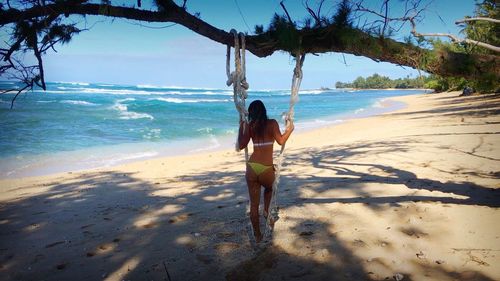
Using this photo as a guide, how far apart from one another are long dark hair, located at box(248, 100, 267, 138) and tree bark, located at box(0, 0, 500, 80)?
51 centimetres

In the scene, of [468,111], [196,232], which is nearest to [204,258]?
[196,232]

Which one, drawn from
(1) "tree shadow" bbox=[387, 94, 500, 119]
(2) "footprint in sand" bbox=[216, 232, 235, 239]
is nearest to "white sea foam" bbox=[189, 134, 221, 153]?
(2) "footprint in sand" bbox=[216, 232, 235, 239]

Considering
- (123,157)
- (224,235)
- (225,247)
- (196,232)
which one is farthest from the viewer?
(123,157)

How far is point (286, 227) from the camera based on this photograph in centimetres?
391

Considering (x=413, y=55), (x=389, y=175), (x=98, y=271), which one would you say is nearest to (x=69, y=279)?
(x=98, y=271)

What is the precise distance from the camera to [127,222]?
175 inches

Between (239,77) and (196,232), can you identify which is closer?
(239,77)

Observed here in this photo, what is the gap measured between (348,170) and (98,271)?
189 inches

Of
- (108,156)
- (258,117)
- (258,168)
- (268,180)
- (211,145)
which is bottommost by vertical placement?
(211,145)

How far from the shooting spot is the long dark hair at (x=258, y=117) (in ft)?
10.7

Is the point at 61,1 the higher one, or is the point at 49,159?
the point at 61,1

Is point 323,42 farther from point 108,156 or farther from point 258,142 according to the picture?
point 108,156

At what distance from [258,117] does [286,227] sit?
1417mm

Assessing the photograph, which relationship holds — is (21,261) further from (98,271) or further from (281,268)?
(281,268)
